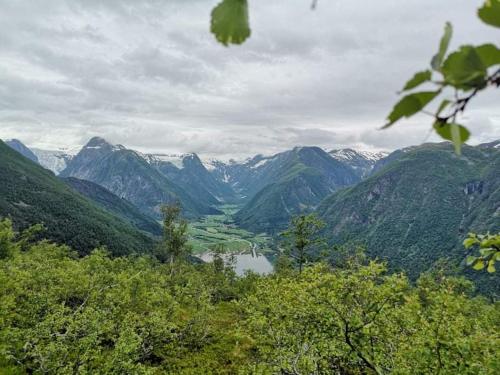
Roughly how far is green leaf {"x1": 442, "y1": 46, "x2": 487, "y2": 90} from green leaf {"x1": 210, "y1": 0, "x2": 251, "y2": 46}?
487mm

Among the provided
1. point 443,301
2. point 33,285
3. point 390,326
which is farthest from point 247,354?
point 443,301

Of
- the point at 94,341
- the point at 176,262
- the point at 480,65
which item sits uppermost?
the point at 480,65

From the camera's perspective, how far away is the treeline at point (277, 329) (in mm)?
9742

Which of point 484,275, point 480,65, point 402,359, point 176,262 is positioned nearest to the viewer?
point 480,65

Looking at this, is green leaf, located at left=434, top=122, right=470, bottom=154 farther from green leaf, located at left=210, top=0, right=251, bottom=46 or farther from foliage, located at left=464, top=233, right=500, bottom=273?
foliage, located at left=464, top=233, right=500, bottom=273

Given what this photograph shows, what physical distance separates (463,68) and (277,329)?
15.3 meters

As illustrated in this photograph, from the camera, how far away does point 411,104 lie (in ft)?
2.68

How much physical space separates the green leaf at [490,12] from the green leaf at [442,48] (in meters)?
0.09

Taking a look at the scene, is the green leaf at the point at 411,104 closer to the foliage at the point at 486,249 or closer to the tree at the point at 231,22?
the tree at the point at 231,22

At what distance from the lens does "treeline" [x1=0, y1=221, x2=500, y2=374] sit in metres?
9.74

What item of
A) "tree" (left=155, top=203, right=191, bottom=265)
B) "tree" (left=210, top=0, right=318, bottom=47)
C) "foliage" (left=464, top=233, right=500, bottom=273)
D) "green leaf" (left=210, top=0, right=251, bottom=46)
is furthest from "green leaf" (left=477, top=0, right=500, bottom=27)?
"tree" (left=155, top=203, right=191, bottom=265)

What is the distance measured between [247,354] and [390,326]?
53.8 feet

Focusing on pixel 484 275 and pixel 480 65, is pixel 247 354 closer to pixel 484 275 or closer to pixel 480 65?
pixel 480 65

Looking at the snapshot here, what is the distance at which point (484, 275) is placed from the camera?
611 feet
